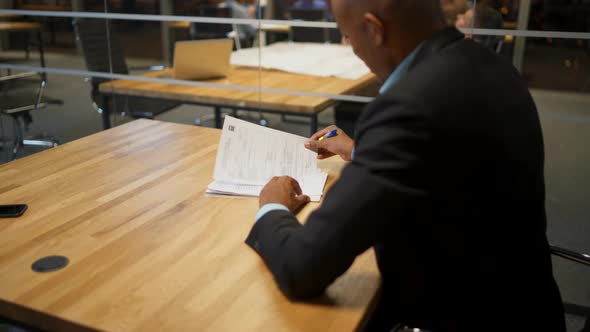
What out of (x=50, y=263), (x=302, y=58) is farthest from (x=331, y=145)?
(x=302, y=58)

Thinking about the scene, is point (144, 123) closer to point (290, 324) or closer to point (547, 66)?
point (290, 324)

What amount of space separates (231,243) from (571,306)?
6.14 feet

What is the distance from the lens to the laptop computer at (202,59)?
328 centimetres

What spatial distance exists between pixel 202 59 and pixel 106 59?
2.76 ft

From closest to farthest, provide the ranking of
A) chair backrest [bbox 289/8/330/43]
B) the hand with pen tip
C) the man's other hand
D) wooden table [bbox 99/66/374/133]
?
the man's other hand → the hand with pen tip → wooden table [bbox 99/66/374/133] → chair backrest [bbox 289/8/330/43]

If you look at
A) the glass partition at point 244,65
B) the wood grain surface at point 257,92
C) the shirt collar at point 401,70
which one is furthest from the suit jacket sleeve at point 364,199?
the wood grain surface at point 257,92

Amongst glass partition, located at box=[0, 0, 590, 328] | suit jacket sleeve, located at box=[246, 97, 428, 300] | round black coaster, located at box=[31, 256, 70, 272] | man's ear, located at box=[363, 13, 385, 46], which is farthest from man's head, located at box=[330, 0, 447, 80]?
glass partition, located at box=[0, 0, 590, 328]

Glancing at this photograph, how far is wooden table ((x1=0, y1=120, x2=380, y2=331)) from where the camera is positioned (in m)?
0.94

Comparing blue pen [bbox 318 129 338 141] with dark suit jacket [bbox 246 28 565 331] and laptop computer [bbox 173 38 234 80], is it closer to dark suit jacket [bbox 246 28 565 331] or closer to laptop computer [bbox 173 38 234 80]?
dark suit jacket [bbox 246 28 565 331]

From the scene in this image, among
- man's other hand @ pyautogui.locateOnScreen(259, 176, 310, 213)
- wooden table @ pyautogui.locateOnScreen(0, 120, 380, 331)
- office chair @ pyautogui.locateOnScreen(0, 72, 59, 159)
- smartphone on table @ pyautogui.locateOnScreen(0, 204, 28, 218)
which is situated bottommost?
office chair @ pyautogui.locateOnScreen(0, 72, 59, 159)

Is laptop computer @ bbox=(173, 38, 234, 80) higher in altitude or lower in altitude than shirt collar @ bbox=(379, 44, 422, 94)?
lower

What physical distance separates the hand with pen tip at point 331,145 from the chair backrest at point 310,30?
1.73m

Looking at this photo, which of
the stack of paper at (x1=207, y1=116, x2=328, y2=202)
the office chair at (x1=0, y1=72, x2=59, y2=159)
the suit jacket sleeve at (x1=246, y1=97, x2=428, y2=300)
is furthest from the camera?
the office chair at (x1=0, y1=72, x2=59, y2=159)

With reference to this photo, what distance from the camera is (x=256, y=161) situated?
1520 mm
